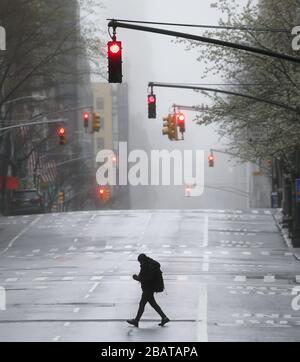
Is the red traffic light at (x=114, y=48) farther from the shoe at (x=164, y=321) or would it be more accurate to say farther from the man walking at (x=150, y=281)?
the shoe at (x=164, y=321)

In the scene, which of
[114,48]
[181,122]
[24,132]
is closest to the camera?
[114,48]

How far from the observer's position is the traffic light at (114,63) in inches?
1188

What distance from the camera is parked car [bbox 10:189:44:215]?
90.2m

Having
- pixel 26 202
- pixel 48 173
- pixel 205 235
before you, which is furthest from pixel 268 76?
pixel 48 173

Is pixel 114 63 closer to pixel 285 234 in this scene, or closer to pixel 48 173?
pixel 285 234

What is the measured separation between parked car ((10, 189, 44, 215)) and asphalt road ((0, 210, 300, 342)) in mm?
7909

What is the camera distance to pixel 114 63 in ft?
99.2

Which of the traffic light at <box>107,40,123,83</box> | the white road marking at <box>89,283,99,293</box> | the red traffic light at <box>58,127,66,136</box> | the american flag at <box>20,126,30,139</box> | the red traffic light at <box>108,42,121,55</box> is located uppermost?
the red traffic light at <box>108,42,121,55</box>

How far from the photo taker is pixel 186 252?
59031mm

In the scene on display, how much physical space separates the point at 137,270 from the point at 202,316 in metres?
18.6

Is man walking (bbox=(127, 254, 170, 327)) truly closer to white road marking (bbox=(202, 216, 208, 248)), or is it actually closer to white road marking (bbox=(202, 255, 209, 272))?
white road marking (bbox=(202, 255, 209, 272))

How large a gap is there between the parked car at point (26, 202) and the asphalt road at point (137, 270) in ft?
25.9

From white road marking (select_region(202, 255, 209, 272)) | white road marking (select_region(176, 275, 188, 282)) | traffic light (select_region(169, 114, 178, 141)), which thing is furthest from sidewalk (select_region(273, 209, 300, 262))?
white road marking (select_region(176, 275, 188, 282))
